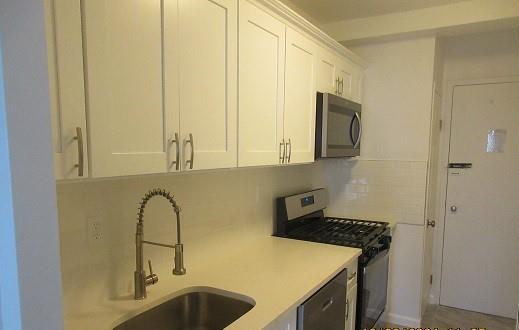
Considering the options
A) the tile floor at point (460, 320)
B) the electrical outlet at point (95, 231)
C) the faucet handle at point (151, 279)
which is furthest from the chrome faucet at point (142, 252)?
the tile floor at point (460, 320)

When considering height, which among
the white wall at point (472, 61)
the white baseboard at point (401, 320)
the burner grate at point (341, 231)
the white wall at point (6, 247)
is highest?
the white wall at point (472, 61)

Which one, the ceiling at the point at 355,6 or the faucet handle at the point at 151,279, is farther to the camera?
the ceiling at the point at 355,6

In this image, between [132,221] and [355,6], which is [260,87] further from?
[355,6]

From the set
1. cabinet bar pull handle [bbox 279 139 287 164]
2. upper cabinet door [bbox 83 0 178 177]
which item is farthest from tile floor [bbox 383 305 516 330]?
upper cabinet door [bbox 83 0 178 177]

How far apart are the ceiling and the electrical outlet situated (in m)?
1.97

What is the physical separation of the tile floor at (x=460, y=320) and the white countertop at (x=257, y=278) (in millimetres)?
1410

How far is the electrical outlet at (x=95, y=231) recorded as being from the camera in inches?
49.5

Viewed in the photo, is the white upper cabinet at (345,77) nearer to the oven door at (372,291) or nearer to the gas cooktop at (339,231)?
the gas cooktop at (339,231)

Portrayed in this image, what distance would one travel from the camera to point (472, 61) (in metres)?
3.07

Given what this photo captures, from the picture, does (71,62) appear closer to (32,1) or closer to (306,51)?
(32,1)

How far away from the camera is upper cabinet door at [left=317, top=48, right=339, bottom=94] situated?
2.17 metres

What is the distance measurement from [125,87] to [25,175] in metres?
0.62

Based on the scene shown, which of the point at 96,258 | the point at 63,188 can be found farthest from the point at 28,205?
the point at 96,258

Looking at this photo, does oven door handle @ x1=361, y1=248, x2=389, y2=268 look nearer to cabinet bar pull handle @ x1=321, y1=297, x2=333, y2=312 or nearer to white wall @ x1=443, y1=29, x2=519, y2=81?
cabinet bar pull handle @ x1=321, y1=297, x2=333, y2=312
